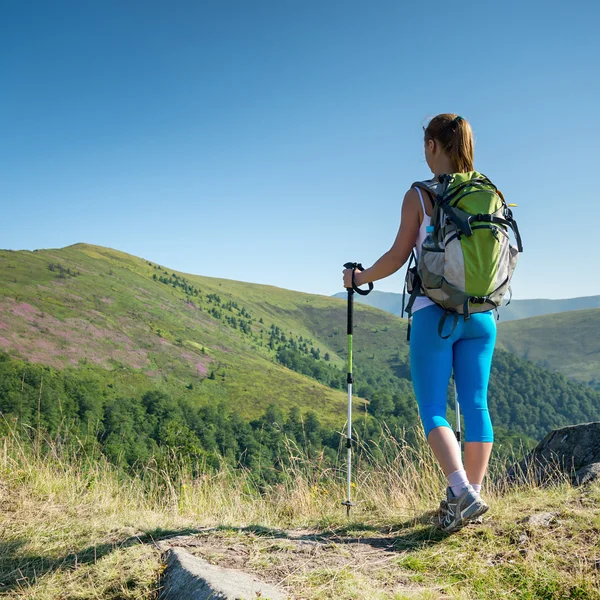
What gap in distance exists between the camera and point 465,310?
2.78 meters

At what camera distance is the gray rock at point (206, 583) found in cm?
205

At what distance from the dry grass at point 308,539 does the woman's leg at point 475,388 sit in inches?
15.6

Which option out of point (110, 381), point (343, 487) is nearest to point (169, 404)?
point (110, 381)

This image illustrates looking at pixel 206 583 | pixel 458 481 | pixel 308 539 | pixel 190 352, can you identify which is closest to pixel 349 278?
pixel 458 481

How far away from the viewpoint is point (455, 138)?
120 inches

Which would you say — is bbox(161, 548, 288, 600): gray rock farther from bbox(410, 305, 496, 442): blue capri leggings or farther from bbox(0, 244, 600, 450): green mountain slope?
bbox(0, 244, 600, 450): green mountain slope

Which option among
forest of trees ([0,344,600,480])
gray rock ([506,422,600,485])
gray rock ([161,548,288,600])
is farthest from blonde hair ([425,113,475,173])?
forest of trees ([0,344,600,480])

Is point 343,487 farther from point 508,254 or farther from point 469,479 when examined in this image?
point 508,254

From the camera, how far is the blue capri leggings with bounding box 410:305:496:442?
2.94m

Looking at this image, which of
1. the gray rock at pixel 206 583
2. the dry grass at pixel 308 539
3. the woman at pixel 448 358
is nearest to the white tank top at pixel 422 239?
the woman at pixel 448 358

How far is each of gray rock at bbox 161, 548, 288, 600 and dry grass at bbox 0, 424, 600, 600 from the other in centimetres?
10

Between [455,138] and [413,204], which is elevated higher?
[455,138]

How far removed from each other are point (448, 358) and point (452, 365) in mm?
142

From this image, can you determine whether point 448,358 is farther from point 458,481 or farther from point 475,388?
point 458,481
